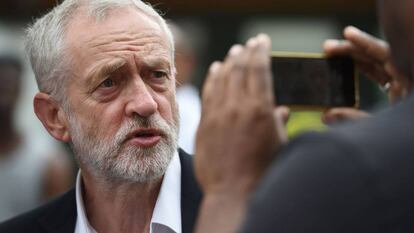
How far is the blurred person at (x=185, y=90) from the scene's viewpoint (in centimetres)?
611

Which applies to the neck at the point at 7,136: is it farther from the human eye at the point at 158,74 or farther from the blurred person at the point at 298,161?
the blurred person at the point at 298,161

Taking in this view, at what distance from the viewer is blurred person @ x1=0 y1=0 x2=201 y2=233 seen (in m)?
3.52

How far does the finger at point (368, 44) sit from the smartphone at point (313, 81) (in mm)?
51

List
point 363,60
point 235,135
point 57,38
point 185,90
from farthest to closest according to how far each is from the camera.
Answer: point 185,90
point 57,38
point 363,60
point 235,135

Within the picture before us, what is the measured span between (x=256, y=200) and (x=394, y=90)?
621mm

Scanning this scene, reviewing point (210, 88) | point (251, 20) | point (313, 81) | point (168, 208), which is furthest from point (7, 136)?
point (210, 88)

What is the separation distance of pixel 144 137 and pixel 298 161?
1.78 m

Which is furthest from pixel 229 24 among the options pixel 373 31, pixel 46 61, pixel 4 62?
pixel 46 61

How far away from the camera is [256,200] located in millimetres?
1861

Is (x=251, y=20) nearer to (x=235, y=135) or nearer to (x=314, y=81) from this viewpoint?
(x=314, y=81)

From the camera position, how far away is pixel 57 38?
149 inches

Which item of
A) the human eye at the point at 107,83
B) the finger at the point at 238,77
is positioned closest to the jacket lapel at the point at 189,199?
the human eye at the point at 107,83

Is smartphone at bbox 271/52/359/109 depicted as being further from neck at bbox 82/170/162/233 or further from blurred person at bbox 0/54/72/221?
blurred person at bbox 0/54/72/221

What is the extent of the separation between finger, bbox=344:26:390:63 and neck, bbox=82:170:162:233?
135cm
